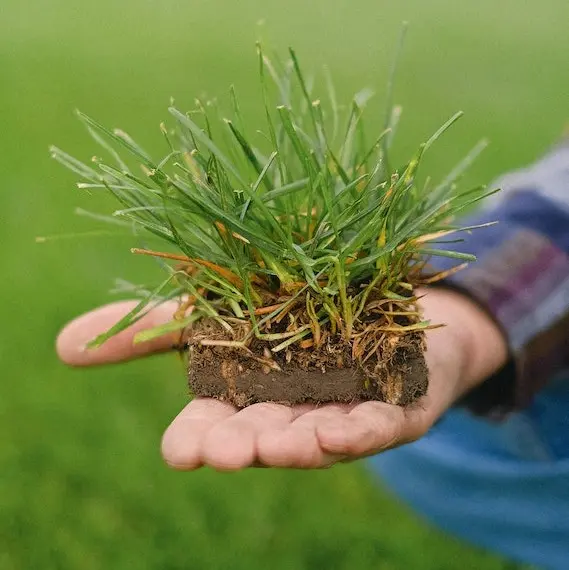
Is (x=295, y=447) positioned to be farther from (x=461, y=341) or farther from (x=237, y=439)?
(x=461, y=341)

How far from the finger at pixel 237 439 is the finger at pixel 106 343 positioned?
0.44 meters

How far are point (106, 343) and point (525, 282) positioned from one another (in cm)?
85

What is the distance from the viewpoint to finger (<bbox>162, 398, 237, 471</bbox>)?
1.05 m

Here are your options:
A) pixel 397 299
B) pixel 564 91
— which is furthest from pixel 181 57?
pixel 397 299

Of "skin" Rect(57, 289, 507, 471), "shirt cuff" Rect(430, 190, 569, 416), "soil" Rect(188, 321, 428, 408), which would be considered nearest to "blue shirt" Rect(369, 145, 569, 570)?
"shirt cuff" Rect(430, 190, 569, 416)

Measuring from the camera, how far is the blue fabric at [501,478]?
1.83m

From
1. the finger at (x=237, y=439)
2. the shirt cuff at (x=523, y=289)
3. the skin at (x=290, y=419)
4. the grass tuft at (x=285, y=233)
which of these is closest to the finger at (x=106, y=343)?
the skin at (x=290, y=419)

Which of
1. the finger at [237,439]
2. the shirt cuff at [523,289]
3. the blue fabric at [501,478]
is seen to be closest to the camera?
the finger at [237,439]

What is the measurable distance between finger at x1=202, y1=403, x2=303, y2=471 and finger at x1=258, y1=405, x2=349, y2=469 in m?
0.01

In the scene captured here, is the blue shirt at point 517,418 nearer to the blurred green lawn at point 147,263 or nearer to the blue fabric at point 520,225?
the blue fabric at point 520,225

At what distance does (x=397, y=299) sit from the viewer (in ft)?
3.84

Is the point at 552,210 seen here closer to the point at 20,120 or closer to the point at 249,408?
the point at 249,408

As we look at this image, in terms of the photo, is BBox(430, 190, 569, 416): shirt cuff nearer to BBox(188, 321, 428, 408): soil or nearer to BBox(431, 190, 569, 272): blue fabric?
BBox(431, 190, 569, 272): blue fabric

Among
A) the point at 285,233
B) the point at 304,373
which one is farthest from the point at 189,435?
the point at 285,233
